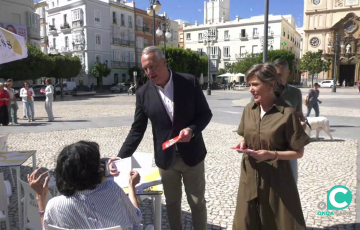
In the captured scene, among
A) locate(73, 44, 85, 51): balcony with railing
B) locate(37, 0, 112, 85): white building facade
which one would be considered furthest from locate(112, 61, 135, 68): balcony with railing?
locate(73, 44, 85, 51): balcony with railing

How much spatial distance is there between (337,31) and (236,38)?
17.3m

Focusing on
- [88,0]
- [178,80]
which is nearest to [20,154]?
[178,80]

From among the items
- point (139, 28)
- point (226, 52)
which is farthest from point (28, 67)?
point (226, 52)

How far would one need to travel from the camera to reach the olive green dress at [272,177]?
6.85ft

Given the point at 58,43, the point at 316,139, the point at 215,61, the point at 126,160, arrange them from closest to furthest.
A: the point at 126,160 < the point at 316,139 < the point at 58,43 < the point at 215,61

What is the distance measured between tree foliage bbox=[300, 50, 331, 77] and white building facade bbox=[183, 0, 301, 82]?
6504mm

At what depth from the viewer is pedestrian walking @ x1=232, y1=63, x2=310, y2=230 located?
6.85 feet

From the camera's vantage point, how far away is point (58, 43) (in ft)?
145

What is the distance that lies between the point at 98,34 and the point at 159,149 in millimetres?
43243

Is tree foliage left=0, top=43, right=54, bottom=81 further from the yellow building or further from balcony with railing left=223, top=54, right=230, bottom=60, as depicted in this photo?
the yellow building

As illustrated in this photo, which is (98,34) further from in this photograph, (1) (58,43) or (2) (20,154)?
(2) (20,154)

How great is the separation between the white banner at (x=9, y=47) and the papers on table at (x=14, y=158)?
1.36 m

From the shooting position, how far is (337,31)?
50.9 m

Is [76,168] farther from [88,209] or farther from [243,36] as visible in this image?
[243,36]
